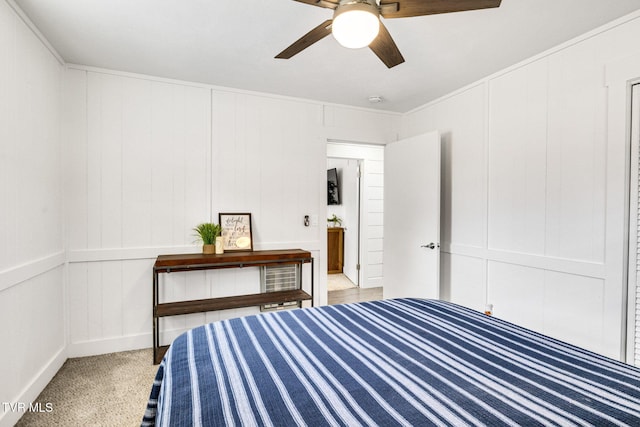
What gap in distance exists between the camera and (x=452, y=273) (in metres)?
3.29

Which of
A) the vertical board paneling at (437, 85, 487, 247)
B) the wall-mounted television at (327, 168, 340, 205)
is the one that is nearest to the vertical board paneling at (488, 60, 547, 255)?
the vertical board paneling at (437, 85, 487, 247)

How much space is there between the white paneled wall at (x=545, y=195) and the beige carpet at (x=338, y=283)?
217 centimetres

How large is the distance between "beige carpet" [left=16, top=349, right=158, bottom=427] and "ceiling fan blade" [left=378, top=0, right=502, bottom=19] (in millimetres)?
2564

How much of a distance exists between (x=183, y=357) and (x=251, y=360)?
0.84ft

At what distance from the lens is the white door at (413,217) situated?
3.23 metres

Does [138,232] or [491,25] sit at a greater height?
[491,25]

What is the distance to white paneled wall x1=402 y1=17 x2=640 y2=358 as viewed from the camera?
208 centimetres

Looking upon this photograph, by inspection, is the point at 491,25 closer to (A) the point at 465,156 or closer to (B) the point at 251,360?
(A) the point at 465,156

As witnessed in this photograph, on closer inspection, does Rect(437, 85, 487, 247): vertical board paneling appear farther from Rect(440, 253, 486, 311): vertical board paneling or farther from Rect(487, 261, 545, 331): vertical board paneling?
Rect(487, 261, 545, 331): vertical board paneling

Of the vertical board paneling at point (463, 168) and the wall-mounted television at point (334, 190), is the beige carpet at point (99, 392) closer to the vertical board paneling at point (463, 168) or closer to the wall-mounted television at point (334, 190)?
the vertical board paneling at point (463, 168)

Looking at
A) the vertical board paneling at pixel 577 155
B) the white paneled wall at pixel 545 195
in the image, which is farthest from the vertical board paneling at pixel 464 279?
the vertical board paneling at pixel 577 155

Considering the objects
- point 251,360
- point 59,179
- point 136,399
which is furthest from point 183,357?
point 59,179

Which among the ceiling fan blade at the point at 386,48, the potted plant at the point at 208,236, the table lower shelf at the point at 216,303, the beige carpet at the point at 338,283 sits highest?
the ceiling fan blade at the point at 386,48

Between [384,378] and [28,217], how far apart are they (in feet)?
7.64
